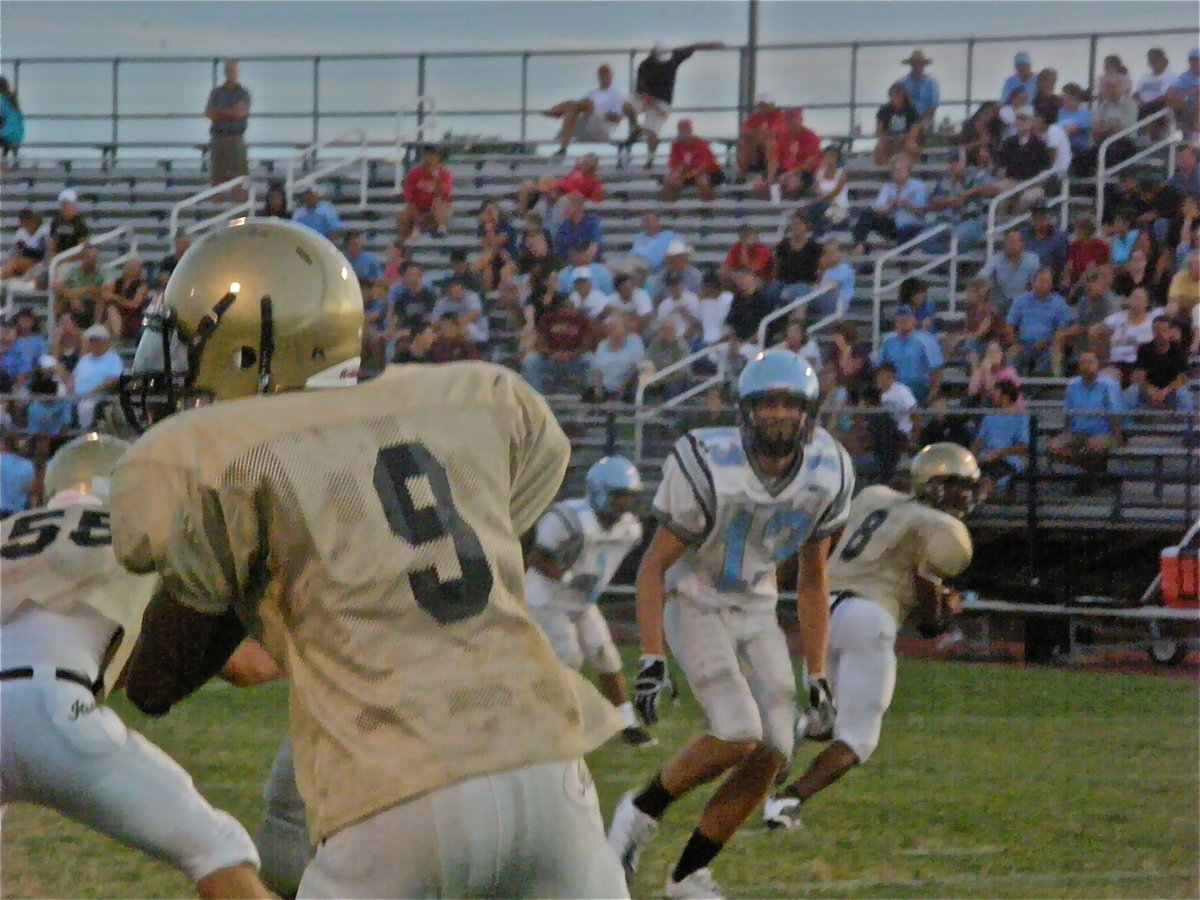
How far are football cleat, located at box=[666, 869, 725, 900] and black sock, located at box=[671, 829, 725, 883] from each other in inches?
0.6

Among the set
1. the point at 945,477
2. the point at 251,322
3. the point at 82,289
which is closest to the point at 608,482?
the point at 945,477

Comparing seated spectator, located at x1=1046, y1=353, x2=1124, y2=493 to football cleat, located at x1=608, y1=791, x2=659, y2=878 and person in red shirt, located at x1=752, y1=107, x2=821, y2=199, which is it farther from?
football cleat, located at x1=608, y1=791, x2=659, y2=878

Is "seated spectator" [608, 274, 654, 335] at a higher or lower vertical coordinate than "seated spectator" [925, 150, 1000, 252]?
lower

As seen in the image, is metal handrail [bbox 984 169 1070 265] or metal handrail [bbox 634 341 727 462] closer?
metal handrail [bbox 634 341 727 462]

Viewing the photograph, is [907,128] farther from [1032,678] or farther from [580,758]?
[580,758]

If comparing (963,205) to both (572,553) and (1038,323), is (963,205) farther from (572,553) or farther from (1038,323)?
(572,553)

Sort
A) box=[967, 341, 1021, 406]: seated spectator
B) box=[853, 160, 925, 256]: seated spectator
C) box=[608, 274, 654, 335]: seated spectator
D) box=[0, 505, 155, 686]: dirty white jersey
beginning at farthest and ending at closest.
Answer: box=[853, 160, 925, 256]: seated spectator → box=[608, 274, 654, 335]: seated spectator → box=[967, 341, 1021, 406]: seated spectator → box=[0, 505, 155, 686]: dirty white jersey

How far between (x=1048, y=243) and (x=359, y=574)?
1112cm

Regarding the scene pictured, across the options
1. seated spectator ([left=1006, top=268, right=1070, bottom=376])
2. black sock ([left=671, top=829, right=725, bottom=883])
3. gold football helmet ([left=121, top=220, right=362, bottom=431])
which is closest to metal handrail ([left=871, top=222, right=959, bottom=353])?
seated spectator ([left=1006, top=268, right=1070, bottom=376])

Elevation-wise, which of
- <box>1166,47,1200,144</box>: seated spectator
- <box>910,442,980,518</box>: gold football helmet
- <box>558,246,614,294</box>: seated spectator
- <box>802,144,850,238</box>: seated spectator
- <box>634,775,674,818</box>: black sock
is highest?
<box>1166,47,1200,144</box>: seated spectator

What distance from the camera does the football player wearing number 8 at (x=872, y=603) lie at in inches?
266

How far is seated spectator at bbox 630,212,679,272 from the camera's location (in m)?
14.5

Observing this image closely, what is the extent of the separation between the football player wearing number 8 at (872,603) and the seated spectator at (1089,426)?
4.64 metres

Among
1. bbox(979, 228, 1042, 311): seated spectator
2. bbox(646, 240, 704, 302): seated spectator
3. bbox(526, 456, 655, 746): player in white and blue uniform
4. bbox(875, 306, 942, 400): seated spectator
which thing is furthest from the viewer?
bbox(646, 240, 704, 302): seated spectator
